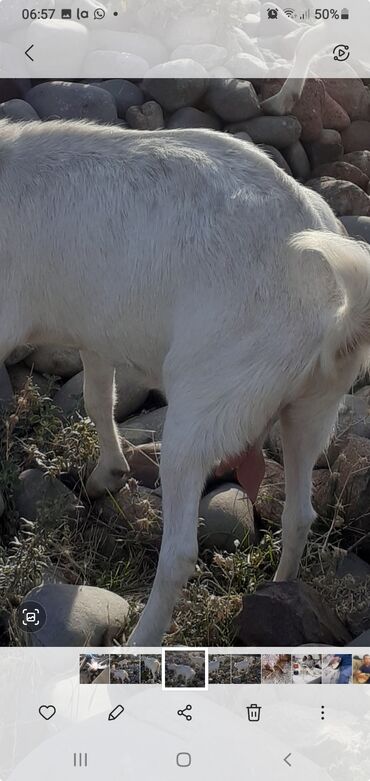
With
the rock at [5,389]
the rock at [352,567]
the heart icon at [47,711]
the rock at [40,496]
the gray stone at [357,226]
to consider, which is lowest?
the rock at [352,567]

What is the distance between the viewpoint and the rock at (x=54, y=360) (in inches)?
210

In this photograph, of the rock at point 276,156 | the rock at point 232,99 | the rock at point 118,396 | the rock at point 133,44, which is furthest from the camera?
the rock at point 276,156

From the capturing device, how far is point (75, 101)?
16.6 ft

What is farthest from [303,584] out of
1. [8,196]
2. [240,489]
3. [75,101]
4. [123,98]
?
[123,98]

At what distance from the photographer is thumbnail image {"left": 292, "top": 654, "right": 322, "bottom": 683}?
308 centimetres

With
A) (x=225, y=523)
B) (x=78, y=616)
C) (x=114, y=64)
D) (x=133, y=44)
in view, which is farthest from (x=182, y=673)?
(x=114, y=64)

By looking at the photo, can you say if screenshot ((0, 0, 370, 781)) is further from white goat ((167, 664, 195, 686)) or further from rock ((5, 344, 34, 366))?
rock ((5, 344, 34, 366))

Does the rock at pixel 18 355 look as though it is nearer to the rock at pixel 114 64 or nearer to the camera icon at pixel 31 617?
the rock at pixel 114 64

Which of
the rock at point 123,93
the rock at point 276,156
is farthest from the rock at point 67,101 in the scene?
the rock at point 276,156

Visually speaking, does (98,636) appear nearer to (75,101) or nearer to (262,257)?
(262,257)

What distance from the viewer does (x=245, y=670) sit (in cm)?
308

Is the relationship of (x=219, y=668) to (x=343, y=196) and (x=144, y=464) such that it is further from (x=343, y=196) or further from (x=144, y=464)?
(x=343, y=196)

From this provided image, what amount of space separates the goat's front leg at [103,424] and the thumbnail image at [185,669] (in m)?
1.64

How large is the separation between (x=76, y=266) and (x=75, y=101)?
1595 millimetres
